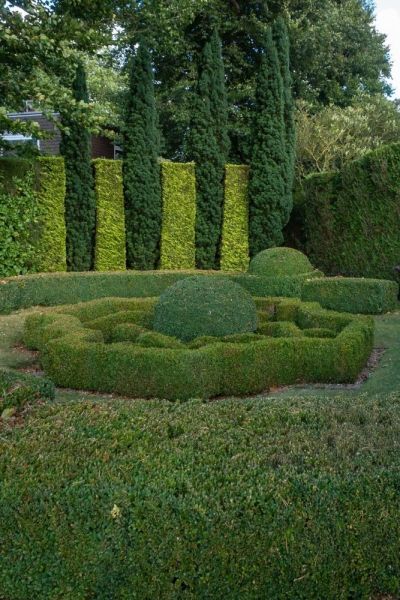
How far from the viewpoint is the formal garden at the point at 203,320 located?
8.19 feet

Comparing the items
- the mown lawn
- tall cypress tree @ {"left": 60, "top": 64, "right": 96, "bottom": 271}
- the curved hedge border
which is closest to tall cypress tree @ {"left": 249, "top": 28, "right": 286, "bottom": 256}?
tall cypress tree @ {"left": 60, "top": 64, "right": 96, "bottom": 271}

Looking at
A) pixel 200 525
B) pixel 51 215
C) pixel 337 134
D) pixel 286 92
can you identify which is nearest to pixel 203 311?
pixel 200 525

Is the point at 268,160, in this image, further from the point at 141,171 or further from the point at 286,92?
the point at 141,171

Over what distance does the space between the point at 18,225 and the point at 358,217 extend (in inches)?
319

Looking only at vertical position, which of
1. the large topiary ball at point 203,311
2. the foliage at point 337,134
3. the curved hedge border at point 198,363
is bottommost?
the curved hedge border at point 198,363

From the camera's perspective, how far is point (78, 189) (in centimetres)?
1638

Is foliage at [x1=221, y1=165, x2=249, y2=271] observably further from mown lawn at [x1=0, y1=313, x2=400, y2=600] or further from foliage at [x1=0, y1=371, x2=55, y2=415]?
mown lawn at [x1=0, y1=313, x2=400, y2=600]

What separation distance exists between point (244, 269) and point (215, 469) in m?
15.3

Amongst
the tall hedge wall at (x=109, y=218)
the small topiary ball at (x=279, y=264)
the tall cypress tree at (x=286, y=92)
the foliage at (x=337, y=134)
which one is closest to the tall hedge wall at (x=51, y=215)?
the tall hedge wall at (x=109, y=218)

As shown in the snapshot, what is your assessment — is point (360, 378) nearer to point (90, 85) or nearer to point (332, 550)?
point (332, 550)

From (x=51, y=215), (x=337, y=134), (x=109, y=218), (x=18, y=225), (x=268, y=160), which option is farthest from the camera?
(x=337, y=134)

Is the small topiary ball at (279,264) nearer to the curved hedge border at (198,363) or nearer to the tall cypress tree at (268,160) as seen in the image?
the curved hedge border at (198,363)

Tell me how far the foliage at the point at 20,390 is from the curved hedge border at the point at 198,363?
231 cm

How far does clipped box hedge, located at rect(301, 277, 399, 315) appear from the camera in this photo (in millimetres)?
11547
